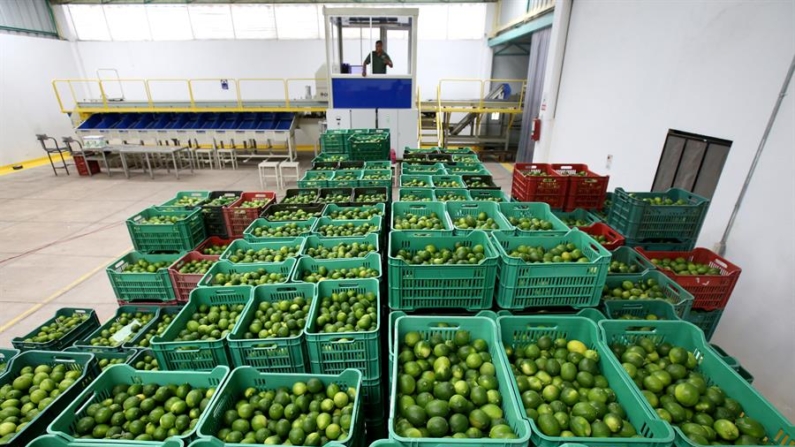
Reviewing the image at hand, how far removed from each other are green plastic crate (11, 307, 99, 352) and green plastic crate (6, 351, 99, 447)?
566mm

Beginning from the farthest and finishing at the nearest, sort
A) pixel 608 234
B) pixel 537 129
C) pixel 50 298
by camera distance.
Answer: pixel 537 129 → pixel 50 298 → pixel 608 234

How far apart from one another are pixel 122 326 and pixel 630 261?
481 centimetres

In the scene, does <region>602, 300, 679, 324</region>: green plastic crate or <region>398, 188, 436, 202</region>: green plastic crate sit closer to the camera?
<region>602, 300, 679, 324</region>: green plastic crate

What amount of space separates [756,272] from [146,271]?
19.5ft

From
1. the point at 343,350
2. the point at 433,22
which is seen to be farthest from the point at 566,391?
the point at 433,22

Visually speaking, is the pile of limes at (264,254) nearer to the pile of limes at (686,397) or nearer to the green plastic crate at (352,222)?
the green plastic crate at (352,222)

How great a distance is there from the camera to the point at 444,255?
9.20ft

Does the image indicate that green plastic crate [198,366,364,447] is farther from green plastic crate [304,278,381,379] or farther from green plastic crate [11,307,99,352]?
green plastic crate [11,307,99,352]

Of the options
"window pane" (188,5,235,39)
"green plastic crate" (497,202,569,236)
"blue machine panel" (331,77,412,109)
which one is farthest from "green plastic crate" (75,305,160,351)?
"window pane" (188,5,235,39)

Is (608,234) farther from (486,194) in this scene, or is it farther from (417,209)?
(417,209)

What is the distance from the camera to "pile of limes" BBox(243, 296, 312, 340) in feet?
8.12

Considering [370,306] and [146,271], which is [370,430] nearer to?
[370,306]

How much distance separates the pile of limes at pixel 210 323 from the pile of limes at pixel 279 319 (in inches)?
7.3

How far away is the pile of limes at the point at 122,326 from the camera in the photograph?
3166 millimetres
